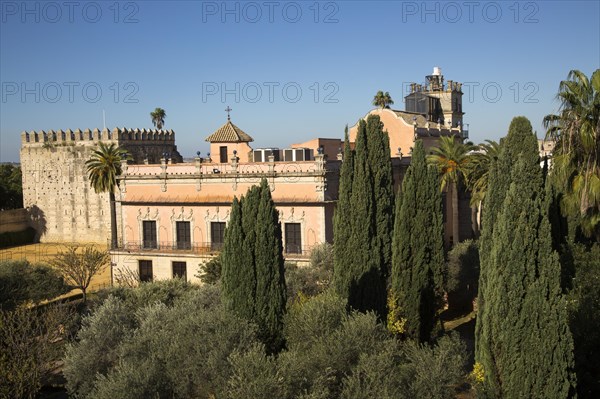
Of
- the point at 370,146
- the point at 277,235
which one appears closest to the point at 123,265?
the point at 370,146

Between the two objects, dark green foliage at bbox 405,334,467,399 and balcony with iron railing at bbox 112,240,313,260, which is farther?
balcony with iron railing at bbox 112,240,313,260

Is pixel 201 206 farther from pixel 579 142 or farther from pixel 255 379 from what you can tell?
pixel 255 379

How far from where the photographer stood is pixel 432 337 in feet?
68.7

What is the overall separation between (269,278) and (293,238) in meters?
14.9

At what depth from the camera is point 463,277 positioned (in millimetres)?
26734

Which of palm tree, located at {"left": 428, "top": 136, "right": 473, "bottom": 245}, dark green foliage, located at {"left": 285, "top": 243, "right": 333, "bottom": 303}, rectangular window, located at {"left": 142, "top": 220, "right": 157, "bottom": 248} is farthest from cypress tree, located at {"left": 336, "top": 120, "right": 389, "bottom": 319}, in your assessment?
rectangular window, located at {"left": 142, "top": 220, "right": 157, "bottom": 248}

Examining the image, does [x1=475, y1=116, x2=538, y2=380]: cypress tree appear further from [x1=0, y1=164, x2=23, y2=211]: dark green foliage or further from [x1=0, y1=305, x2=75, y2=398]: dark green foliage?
[x1=0, y1=164, x2=23, y2=211]: dark green foliage

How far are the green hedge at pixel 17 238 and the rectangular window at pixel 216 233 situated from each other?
106 feet

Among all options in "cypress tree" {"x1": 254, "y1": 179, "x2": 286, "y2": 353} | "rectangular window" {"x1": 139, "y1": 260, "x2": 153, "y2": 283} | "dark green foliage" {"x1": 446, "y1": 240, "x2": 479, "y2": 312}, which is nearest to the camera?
"cypress tree" {"x1": 254, "y1": 179, "x2": 286, "y2": 353}

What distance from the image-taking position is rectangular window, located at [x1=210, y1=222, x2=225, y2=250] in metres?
32.7

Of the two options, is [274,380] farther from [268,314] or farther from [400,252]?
[400,252]

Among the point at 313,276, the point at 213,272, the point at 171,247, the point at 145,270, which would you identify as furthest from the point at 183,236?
the point at 313,276

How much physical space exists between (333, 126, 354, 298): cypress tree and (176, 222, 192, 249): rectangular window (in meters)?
13.8

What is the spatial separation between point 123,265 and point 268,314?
2008cm
